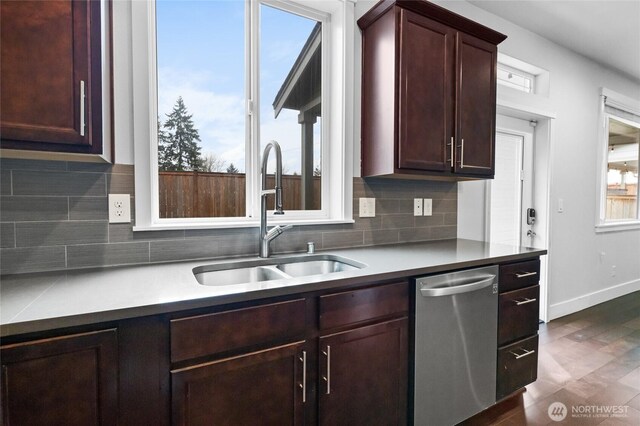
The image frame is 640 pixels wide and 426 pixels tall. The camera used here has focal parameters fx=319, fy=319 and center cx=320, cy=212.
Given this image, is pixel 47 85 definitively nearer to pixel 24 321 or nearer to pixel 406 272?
pixel 24 321

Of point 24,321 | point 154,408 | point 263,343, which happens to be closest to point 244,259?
point 263,343

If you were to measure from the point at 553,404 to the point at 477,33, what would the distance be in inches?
92.1

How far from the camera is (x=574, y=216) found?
135 inches

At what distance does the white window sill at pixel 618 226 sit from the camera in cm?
375

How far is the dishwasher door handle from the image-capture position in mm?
1471

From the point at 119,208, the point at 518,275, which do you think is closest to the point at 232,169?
the point at 119,208

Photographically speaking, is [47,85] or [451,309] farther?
[451,309]

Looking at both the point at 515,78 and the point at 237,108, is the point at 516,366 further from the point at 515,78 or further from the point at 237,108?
the point at 515,78

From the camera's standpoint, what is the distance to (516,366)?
1.86m

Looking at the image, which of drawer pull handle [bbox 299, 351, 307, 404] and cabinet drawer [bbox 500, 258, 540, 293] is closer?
drawer pull handle [bbox 299, 351, 307, 404]

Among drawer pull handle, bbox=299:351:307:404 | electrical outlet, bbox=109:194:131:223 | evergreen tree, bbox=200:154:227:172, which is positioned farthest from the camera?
evergreen tree, bbox=200:154:227:172

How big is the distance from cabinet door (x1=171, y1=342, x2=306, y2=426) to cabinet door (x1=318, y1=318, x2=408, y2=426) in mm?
121

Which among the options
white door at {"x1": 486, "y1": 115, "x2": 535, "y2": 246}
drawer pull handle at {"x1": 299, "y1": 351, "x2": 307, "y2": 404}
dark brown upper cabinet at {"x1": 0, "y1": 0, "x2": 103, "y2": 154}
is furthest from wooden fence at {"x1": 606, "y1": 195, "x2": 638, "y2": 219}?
dark brown upper cabinet at {"x1": 0, "y1": 0, "x2": 103, "y2": 154}

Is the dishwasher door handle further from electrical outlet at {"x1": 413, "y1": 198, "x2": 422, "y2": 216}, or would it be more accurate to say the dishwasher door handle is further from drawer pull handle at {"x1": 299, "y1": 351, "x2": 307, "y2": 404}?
electrical outlet at {"x1": 413, "y1": 198, "x2": 422, "y2": 216}
